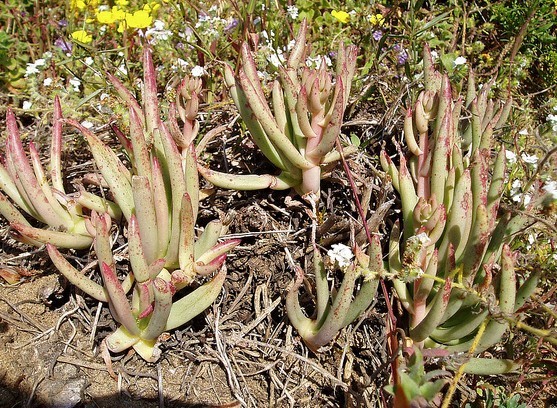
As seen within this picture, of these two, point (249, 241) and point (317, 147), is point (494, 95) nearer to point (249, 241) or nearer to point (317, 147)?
point (317, 147)

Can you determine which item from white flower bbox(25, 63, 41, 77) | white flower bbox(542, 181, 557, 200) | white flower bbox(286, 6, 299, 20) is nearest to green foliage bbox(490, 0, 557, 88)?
white flower bbox(286, 6, 299, 20)

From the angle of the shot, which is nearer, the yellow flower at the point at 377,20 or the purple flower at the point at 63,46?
the yellow flower at the point at 377,20

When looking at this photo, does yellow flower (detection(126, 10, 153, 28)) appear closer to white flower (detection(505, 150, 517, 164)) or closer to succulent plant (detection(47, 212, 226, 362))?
succulent plant (detection(47, 212, 226, 362))

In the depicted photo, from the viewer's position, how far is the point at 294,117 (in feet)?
6.97

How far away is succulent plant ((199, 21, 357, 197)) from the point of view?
2.01m

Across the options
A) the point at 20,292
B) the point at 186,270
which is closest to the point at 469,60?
the point at 186,270

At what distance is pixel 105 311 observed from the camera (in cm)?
208

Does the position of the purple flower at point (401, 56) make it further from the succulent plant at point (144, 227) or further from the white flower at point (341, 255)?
the white flower at point (341, 255)

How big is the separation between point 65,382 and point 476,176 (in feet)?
5.23

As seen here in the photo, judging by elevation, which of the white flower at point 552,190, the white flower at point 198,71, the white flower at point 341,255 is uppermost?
the white flower at point 552,190

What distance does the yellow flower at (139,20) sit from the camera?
331cm

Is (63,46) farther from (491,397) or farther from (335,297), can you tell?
(491,397)

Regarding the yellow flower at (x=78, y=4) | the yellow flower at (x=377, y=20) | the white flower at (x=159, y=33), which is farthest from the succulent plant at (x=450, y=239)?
the yellow flower at (x=78, y=4)

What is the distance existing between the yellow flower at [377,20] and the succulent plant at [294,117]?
0.90 meters
